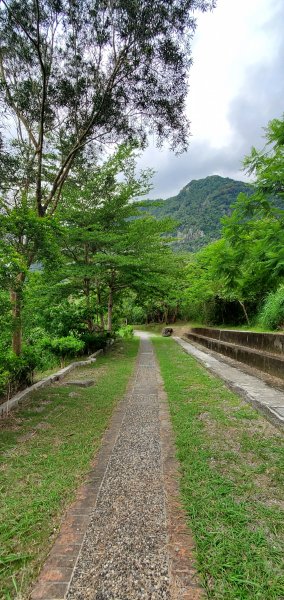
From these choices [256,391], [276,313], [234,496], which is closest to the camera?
[234,496]

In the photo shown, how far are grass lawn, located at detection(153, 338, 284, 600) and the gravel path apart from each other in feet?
0.80

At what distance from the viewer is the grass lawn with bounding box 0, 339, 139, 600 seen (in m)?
1.76

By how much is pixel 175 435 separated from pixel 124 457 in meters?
0.81

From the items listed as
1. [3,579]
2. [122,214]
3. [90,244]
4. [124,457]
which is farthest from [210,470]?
[122,214]

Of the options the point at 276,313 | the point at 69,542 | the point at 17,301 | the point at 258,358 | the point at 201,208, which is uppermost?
the point at 201,208

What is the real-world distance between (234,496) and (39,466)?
180 centimetres

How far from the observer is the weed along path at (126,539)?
4.99 ft

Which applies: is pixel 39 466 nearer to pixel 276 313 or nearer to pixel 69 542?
pixel 69 542

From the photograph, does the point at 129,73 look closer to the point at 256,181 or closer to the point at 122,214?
the point at 256,181

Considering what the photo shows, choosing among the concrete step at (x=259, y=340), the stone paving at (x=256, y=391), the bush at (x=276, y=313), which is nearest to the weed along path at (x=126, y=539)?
the stone paving at (x=256, y=391)

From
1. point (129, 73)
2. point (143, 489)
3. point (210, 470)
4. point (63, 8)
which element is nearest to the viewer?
point (143, 489)

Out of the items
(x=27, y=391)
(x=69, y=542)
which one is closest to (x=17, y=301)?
(x=27, y=391)

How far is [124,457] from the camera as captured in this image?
3.01 meters

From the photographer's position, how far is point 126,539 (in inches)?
72.5
